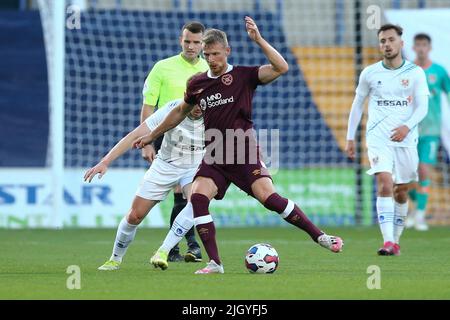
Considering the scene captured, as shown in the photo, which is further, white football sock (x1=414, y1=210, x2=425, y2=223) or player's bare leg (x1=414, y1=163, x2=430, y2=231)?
white football sock (x1=414, y1=210, x2=425, y2=223)

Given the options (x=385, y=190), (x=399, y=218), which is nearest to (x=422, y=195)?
(x=399, y=218)

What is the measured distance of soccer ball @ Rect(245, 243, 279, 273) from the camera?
27.3ft

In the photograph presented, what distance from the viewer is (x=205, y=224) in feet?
27.4

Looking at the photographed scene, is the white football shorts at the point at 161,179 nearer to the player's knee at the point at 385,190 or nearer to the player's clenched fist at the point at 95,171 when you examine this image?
the player's clenched fist at the point at 95,171

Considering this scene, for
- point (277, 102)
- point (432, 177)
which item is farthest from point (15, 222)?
point (432, 177)

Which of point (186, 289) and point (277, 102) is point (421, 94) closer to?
point (186, 289)

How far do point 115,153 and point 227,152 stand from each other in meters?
0.85

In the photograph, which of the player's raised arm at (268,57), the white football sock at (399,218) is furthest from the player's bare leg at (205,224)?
the white football sock at (399,218)

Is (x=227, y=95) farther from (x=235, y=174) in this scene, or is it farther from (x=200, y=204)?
(x=200, y=204)

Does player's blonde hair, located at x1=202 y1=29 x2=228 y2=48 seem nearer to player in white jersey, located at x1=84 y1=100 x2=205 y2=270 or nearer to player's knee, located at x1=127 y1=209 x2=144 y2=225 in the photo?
player in white jersey, located at x1=84 y1=100 x2=205 y2=270

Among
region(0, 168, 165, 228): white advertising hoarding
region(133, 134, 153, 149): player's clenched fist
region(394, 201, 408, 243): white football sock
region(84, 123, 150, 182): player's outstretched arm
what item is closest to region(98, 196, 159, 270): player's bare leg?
region(84, 123, 150, 182): player's outstretched arm

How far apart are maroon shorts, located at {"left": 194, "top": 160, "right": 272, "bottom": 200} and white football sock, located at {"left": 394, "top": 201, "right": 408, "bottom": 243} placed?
282cm

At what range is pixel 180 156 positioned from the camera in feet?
30.8

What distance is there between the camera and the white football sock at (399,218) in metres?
11.0
